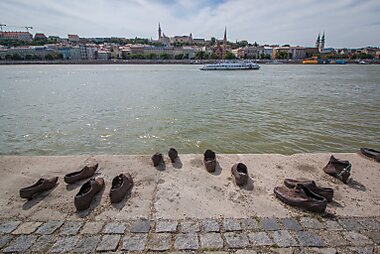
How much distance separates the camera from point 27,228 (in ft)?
9.23

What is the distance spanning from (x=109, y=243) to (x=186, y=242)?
886 millimetres

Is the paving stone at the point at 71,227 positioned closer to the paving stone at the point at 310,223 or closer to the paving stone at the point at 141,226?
the paving stone at the point at 141,226

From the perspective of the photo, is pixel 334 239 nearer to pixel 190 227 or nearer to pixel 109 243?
pixel 190 227

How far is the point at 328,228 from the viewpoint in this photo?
9.13 ft

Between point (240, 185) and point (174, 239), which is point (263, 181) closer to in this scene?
point (240, 185)

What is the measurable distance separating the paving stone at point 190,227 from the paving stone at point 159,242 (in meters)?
0.22

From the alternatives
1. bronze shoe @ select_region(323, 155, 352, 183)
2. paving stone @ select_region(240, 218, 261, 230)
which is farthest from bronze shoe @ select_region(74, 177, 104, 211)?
bronze shoe @ select_region(323, 155, 352, 183)

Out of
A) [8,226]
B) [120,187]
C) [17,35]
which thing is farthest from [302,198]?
[17,35]

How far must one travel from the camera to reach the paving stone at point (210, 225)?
2793mm

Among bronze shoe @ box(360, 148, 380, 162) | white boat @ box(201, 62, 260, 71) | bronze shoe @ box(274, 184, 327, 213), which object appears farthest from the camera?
white boat @ box(201, 62, 260, 71)

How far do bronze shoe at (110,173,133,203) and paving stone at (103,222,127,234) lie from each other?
1.62 feet

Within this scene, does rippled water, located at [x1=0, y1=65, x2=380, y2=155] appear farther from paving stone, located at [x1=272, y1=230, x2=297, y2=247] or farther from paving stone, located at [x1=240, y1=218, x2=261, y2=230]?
paving stone, located at [x1=272, y1=230, x2=297, y2=247]

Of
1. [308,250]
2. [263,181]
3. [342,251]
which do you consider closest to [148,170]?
[263,181]

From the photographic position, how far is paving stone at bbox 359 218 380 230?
279cm
